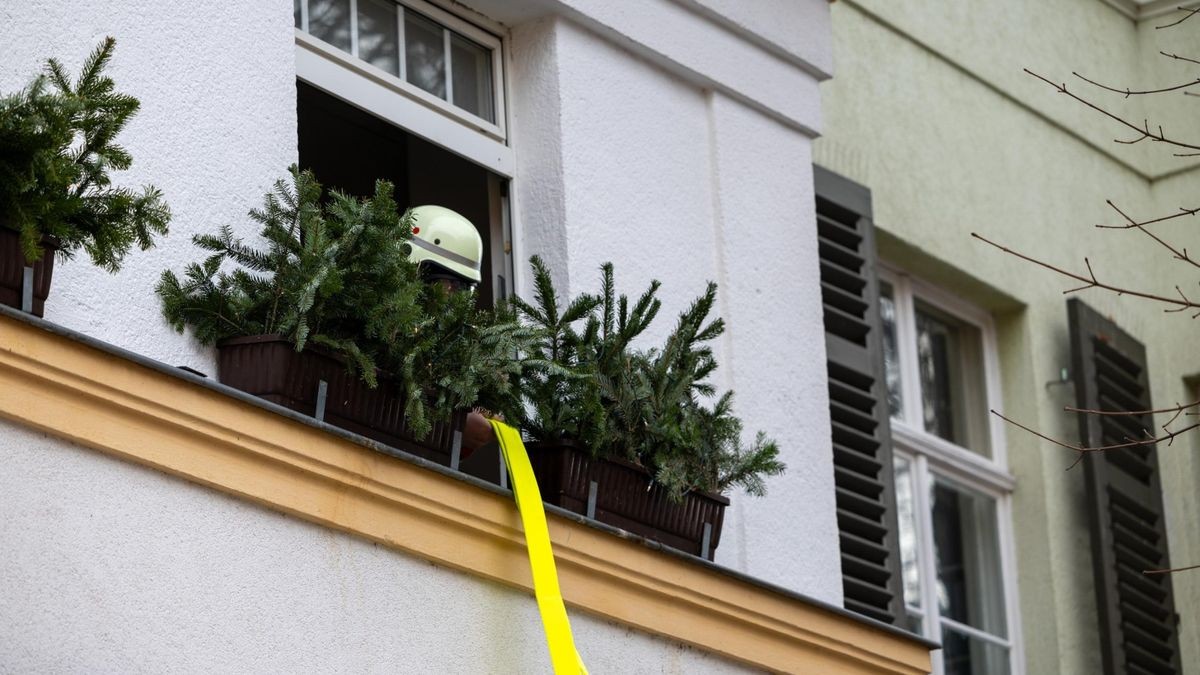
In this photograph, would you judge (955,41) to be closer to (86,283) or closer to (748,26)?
(748,26)

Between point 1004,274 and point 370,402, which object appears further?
point 1004,274

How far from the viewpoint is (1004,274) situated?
992 centimetres

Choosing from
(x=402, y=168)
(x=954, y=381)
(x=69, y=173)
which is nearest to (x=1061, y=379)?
(x=954, y=381)

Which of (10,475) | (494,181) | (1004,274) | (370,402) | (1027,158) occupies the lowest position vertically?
(10,475)

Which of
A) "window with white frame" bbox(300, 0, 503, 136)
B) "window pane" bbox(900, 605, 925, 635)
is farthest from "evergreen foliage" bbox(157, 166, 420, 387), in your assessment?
"window pane" bbox(900, 605, 925, 635)

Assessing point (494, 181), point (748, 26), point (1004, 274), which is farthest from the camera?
point (1004, 274)

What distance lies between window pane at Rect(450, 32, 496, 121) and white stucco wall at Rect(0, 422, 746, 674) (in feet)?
6.63

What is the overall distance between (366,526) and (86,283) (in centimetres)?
90

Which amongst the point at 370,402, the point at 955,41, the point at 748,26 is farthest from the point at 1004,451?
the point at 370,402

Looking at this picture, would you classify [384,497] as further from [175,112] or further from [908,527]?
[908,527]

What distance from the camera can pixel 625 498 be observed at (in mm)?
6582

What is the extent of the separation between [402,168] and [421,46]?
1.96 meters

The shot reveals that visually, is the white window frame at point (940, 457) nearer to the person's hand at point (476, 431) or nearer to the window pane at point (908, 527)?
the window pane at point (908, 527)

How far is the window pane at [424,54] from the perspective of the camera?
727 centimetres
